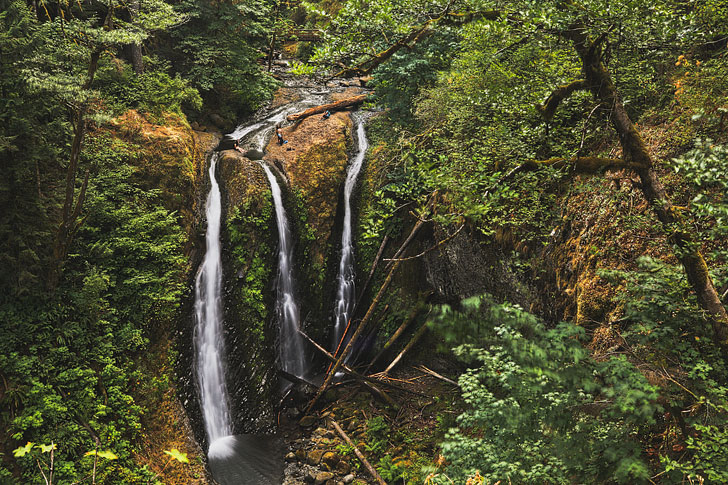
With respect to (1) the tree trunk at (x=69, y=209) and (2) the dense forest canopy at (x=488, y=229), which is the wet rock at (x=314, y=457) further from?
(1) the tree trunk at (x=69, y=209)

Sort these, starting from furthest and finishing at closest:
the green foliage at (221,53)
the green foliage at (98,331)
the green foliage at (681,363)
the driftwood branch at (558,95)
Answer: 1. the green foliage at (221,53)
2. the green foliage at (98,331)
3. the driftwood branch at (558,95)
4. the green foliage at (681,363)

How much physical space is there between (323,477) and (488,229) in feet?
19.0

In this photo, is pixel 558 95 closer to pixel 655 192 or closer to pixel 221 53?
pixel 655 192

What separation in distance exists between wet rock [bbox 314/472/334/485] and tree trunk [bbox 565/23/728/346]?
6.77m

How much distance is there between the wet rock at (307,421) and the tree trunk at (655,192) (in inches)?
310

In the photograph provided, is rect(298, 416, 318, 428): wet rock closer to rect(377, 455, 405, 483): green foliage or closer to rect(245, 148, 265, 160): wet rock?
rect(377, 455, 405, 483): green foliage

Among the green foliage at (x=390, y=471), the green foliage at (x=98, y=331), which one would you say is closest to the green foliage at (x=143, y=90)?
the green foliage at (x=98, y=331)

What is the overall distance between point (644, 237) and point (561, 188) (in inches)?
58.5

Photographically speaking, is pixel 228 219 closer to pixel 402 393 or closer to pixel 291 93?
pixel 402 393

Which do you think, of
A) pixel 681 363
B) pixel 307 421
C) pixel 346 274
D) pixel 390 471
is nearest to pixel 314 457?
pixel 307 421

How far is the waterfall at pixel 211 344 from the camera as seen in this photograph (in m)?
8.60

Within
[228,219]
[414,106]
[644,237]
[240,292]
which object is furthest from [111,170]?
[644,237]

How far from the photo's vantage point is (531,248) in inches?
241

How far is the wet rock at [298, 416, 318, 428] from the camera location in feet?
29.2
